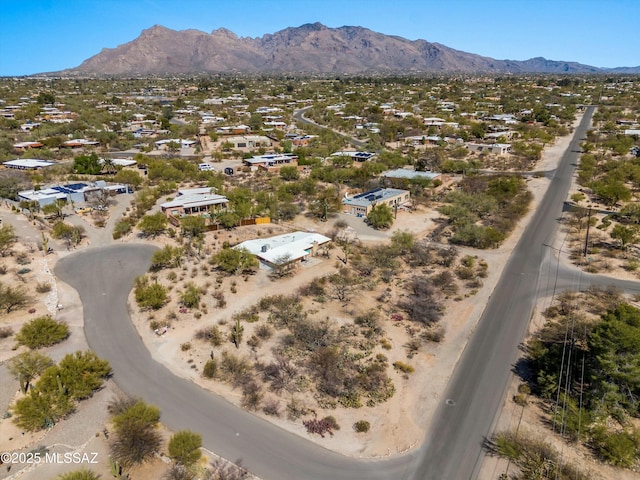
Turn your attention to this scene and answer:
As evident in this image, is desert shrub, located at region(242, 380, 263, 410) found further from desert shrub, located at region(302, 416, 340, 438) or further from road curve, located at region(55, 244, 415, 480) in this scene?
desert shrub, located at region(302, 416, 340, 438)

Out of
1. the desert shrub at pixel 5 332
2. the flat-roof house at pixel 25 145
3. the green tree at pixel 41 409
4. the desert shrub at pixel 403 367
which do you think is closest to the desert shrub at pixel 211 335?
the green tree at pixel 41 409

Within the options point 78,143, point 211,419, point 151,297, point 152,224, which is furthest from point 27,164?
point 211,419

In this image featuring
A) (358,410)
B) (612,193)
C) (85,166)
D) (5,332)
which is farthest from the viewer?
(85,166)

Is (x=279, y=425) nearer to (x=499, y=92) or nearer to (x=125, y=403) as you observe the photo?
(x=125, y=403)

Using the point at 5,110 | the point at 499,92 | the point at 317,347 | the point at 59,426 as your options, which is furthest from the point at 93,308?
the point at 499,92

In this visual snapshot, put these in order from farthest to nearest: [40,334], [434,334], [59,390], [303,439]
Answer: [434,334] → [40,334] → [59,390] → [303,439]

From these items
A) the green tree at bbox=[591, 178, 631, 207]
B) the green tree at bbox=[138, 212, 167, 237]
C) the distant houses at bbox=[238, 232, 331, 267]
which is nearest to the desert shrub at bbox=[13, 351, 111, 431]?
the distant houses at bbox=[238, 232, 331, 267]

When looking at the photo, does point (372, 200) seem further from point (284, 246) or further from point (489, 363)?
point (489, 363)

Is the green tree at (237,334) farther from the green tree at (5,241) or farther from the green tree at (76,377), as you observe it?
the green tree at (5,241)
